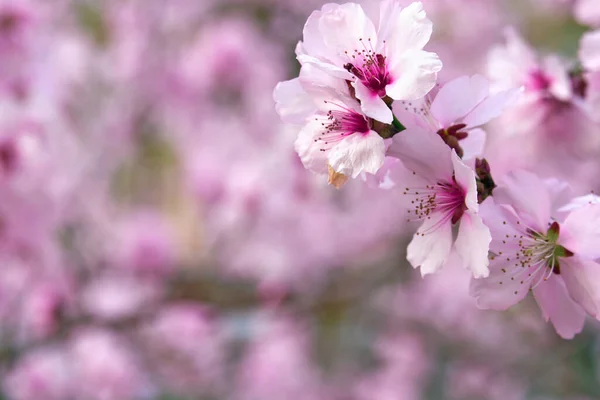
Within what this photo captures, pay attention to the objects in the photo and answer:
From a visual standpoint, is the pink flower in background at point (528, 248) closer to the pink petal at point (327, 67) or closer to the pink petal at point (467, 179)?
the pink petal at point (467, 179)

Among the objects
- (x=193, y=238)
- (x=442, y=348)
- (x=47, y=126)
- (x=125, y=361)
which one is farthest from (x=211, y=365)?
(x=193, y=238)

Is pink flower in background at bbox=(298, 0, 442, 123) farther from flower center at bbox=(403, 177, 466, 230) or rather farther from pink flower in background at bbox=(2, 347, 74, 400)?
pink flower in background at bbox=(2, 347, 74, 400)

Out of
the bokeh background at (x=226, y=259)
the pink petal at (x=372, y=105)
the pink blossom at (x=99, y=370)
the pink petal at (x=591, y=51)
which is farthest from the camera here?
the pink blossom at (x=99, y=370)

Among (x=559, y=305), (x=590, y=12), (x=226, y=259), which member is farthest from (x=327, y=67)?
(x=226, y=259)

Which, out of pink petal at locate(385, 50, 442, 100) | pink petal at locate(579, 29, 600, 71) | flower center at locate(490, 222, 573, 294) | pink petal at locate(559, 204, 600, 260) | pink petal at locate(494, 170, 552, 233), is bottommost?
pink petal at locate(559, 204, 600, 260)

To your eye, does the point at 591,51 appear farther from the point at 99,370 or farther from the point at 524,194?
the point at 99,370

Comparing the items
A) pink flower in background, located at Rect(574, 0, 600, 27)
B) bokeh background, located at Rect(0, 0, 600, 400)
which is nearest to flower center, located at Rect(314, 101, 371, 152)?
pink flower in background, located at Rect(574, 0, 600, 27)

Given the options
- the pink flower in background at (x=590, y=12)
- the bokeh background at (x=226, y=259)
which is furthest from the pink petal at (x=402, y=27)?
the bokeh background at (x=226, y=259)
